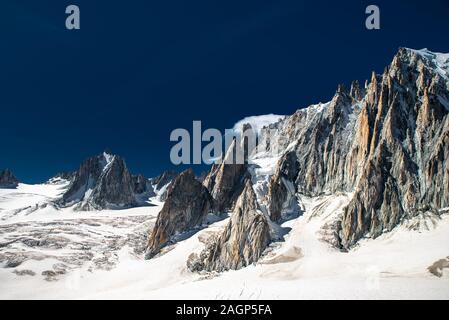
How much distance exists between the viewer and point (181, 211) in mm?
125750

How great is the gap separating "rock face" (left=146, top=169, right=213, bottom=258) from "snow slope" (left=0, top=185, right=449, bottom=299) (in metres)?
6.64

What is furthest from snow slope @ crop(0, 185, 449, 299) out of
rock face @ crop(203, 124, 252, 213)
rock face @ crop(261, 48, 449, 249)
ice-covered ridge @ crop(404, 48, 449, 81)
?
ice-covered ridge @ crop(404, 48, 449, 81)

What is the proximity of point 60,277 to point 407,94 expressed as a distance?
4630 inches

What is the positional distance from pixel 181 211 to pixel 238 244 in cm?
4030

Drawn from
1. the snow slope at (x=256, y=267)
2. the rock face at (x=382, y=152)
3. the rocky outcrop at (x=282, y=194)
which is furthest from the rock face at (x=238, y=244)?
the rock face at (x=382, y=152)

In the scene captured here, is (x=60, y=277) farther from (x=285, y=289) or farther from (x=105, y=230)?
(x=285, y=289)

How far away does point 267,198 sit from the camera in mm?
121562

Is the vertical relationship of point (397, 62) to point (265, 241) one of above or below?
above

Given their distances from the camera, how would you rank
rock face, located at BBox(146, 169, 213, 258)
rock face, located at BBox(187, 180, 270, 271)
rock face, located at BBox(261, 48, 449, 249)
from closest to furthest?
rock face, located at BBox(187, 180, 270, 271)
rock face, located at BBox(261, 48, 449, 249)
rock face, located at BBox(146, 169, 213, 258)

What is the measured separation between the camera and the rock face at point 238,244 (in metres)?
88.0

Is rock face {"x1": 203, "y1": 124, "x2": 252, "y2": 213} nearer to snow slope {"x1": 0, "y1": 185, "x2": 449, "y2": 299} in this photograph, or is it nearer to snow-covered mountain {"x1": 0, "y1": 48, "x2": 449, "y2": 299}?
snow-covered mountain {"x1": 0, "y1": 48, "x2": 449, "y2": 299}

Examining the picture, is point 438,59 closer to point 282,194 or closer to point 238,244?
point 282,194

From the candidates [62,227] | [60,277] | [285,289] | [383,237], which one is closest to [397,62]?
[383,237]

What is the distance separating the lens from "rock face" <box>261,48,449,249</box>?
89938 mm
